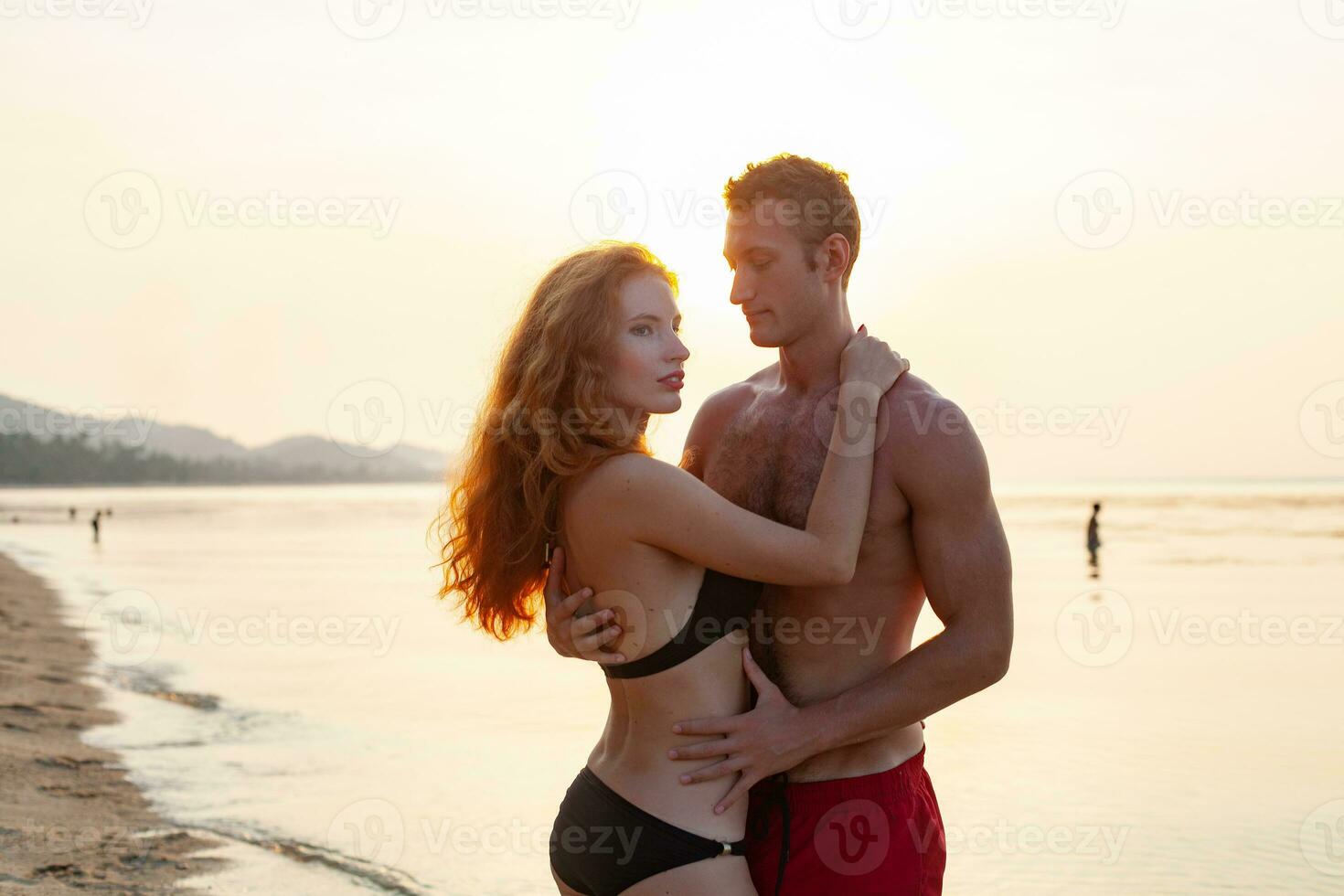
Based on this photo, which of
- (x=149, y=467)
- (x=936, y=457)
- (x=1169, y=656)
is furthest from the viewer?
(x=149, y=467)

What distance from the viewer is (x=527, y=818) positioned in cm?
926

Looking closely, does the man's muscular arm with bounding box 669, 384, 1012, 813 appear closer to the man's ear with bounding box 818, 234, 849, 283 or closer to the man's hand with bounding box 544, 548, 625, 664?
the man's hand with bounding box 544, 548, 625, 664

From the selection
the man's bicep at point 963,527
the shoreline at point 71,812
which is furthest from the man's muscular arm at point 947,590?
the shoreline at point 71,812

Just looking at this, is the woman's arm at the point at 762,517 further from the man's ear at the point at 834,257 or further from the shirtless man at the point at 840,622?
the man's ear at the point at 834,257

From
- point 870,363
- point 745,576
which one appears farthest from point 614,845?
point 870,363

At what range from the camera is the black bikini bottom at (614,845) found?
3.20 metres

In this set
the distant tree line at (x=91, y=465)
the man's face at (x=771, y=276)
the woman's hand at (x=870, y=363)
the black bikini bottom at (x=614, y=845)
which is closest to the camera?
the black bikini bottom at (x=614, y=845)

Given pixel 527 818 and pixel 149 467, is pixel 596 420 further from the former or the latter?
pixel 149 467

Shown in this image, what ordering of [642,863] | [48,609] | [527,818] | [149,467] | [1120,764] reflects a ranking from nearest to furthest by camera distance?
[642,863] → [527,818] → [1120,764] → [48,609] → [149,467]

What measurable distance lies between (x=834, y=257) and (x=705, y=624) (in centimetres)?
116

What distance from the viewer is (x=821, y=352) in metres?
3.86

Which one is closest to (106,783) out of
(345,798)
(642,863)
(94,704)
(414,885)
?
(345,798)

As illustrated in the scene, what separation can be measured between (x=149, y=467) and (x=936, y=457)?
173 meters

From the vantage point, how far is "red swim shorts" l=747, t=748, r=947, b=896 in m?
3.40
